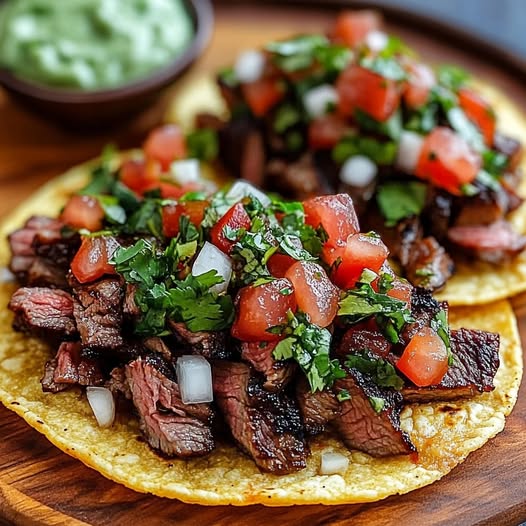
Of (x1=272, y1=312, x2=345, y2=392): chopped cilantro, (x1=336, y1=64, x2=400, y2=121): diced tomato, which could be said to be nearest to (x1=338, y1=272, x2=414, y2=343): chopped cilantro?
(x1=272, y1=312, x2=345, y2=392): chopped cilantro

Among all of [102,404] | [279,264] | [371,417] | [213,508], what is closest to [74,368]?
[102,404]

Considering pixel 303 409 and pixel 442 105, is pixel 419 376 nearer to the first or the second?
pixel 303 409

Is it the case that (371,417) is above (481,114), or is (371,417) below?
below

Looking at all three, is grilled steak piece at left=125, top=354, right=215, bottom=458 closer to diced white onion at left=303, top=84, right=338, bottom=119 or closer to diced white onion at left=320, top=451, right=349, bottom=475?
diced white onion at left=320, top=451, right=349, bottom=475

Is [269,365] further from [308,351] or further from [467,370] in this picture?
[467,370]

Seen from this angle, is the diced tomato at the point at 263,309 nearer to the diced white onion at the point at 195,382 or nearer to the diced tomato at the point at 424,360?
the diced white onion at the point at 195,382

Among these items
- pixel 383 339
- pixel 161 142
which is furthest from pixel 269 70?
pixel 383 339

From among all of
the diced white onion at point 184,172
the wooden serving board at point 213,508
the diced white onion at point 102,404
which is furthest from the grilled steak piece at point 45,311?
the diced white onion at point 184,172
